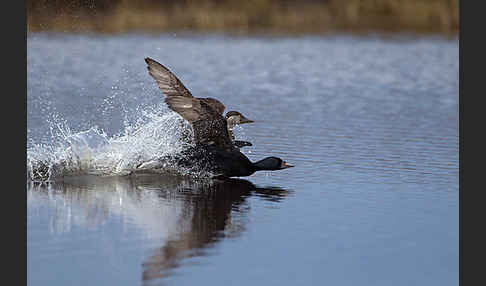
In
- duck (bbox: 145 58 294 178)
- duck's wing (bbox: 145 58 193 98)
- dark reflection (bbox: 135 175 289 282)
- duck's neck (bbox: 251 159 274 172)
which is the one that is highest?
duck's wing (bbox: 145 58 193 98)

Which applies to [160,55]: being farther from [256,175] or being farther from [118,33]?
[256,175]

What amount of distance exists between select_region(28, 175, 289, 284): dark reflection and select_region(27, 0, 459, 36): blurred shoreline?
20.1 metres

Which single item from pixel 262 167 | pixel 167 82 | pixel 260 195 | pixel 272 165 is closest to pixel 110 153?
pixel 167 82

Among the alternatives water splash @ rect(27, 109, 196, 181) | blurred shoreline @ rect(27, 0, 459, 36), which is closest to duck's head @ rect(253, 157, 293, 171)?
water splash @ rect(27, 109, 196, 181)

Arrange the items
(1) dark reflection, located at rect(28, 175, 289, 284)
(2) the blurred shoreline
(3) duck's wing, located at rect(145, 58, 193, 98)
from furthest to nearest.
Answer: (2) the blurred shoreline, (3) duck's wing, located at rect(145, 58, 193, 98), (1) dark reflection, located at rect(28, 175, 289, 284)

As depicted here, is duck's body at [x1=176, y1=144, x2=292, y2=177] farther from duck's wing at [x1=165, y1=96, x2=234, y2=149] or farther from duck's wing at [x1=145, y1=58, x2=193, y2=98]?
duck's wing at [x1=145, y1=58, x2=193, y2=98]

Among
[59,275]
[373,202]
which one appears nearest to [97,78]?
[373,202]

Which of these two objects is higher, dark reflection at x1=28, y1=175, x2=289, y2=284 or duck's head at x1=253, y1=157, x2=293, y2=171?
duck's head at x1=253, y1=157, x2=293, y2=171

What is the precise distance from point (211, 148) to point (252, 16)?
2595cm

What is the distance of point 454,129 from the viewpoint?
1573cm

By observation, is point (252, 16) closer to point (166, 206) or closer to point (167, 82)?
point (167, 82)

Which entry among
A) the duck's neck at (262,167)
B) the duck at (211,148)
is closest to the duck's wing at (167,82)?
the duck at (211,148)

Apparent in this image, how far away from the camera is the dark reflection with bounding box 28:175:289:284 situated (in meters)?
8.19

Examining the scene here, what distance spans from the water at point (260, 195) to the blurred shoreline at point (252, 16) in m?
11.7
